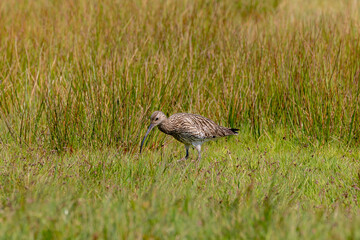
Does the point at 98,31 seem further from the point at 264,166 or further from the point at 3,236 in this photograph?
the point at 3,236

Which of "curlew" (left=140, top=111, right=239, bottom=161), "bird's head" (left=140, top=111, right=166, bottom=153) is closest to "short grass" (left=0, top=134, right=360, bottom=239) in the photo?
"curlew" (left=140, top=111, right=239, bottom=161)

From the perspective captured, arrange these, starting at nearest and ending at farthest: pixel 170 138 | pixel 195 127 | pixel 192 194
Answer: pixel 192 194
pixel 195 127
pixel 170 138

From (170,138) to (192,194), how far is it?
2.92 metres

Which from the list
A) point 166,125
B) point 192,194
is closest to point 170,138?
point 166,125

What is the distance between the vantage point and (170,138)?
6883 millimetres

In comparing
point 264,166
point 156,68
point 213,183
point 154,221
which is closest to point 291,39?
point 156,68

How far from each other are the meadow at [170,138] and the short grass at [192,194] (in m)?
0.02

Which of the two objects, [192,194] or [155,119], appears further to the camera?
[155,119]

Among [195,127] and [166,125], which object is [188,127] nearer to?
[195,127]

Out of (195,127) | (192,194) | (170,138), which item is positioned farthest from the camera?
(170,138)

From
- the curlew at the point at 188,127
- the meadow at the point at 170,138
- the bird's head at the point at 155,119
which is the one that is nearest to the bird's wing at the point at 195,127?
the curlew at the point at 188,127

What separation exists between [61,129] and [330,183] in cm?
324

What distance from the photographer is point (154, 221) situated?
3.19 m

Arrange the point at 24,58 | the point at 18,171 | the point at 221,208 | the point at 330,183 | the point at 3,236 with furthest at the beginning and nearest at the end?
the point at 24,58
the point at 330,183
the point at 18,171
the point at 221,208
the point at 3,236
